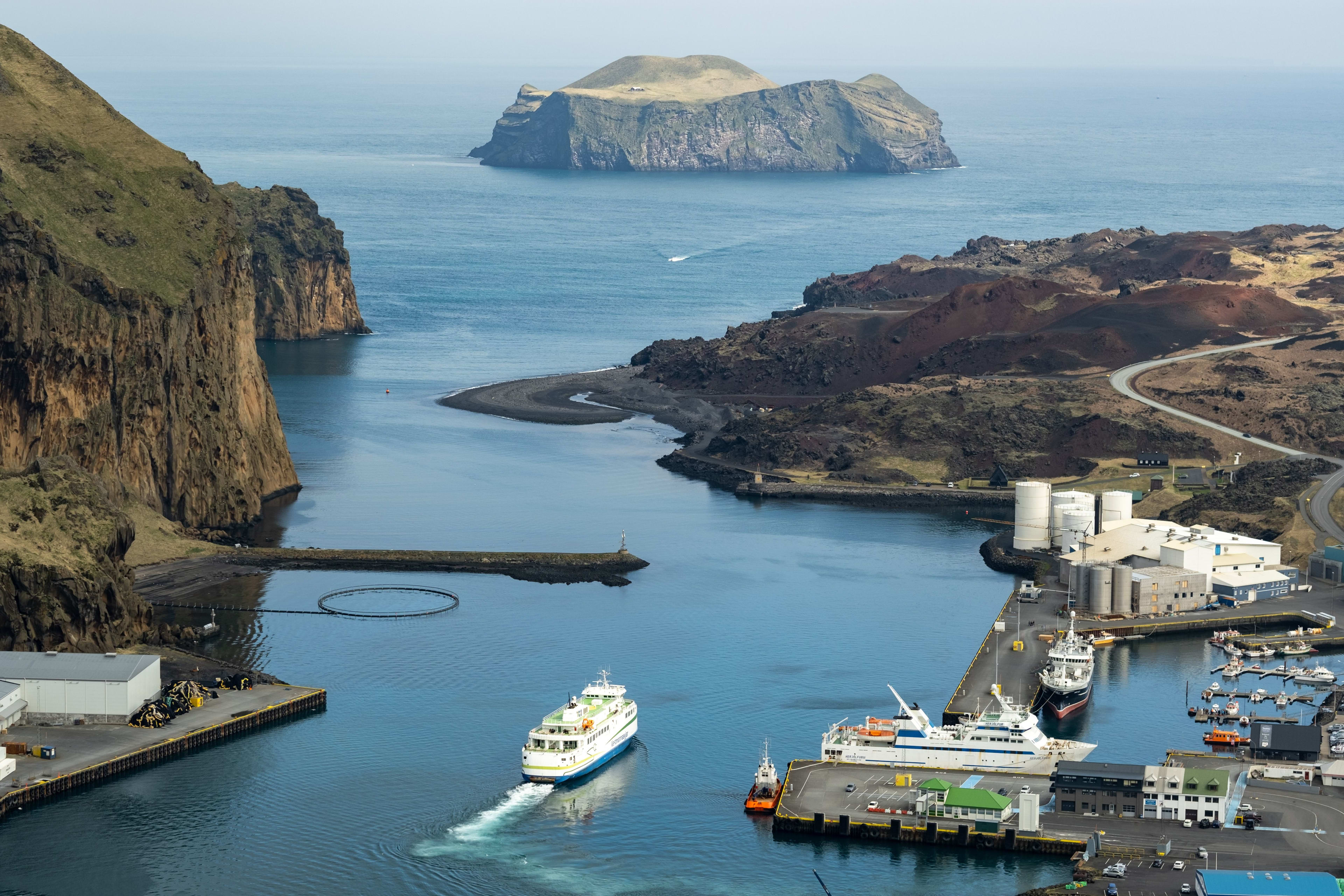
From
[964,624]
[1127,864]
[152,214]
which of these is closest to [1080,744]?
[1127,864]

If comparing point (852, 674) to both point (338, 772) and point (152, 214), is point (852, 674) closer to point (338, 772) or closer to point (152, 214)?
point (338, 772)

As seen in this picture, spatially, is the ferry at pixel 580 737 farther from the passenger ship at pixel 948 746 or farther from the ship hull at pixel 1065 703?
the ship hull at pixel 1065 703

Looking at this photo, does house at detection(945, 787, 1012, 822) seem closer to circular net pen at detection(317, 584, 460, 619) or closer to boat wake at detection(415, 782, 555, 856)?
boat wake at detection(415, 782, 555, 856)

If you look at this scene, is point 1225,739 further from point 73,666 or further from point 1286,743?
point 73,666

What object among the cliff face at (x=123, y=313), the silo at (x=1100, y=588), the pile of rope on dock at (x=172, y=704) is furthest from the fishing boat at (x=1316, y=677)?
the cliff face at (x=123, y=313)

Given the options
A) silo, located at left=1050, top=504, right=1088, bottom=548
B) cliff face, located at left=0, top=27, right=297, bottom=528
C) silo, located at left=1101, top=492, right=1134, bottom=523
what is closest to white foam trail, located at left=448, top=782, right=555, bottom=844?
cliff face, located at left=0, top=27, right=297, bottom=528
